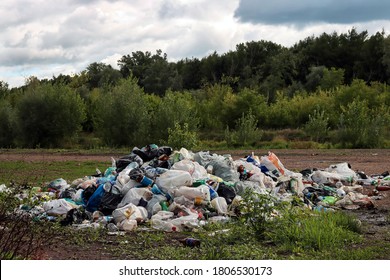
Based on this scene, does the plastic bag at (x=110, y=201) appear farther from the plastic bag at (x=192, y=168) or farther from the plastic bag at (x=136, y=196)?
the plastic bag at (x=192, y=168)

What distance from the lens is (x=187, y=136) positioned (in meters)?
21.5

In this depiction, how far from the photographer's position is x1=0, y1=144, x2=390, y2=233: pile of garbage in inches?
361

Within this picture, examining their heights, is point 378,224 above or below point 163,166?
below

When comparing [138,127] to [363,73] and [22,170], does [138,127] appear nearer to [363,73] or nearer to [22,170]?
[22,170]

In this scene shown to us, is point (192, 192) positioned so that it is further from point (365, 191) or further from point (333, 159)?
point (333, 159)

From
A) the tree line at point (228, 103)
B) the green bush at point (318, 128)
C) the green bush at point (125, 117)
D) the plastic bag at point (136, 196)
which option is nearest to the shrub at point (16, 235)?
the plastic bag at point (136, 196)

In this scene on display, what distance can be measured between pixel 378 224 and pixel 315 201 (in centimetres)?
207

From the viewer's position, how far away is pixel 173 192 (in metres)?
9.93

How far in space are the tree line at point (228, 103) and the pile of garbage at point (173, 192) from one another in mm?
9439

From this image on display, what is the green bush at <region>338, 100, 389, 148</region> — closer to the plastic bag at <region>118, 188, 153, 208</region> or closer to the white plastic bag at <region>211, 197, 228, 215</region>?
the white plastic bag at <region>211, 197, 228, 215</region>

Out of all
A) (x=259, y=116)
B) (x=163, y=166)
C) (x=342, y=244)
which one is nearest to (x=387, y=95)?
(x=259, y=116)

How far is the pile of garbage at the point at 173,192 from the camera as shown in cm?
918

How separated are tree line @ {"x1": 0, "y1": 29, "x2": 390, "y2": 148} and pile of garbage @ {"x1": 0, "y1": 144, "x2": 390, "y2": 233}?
9439mm


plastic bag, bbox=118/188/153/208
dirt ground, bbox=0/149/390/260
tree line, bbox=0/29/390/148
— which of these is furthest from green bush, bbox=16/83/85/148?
plastic bag, bbox=118/188/153/208
